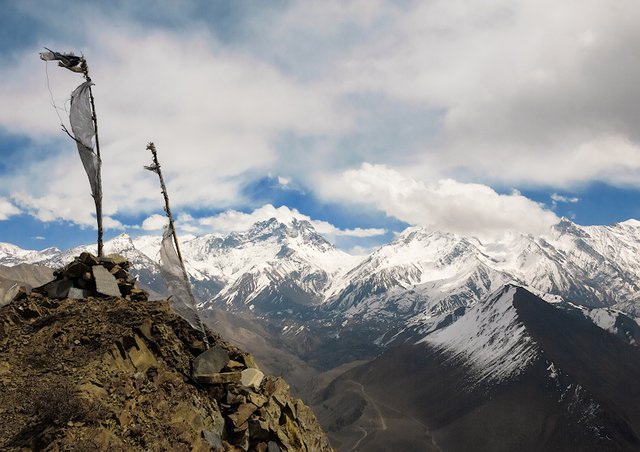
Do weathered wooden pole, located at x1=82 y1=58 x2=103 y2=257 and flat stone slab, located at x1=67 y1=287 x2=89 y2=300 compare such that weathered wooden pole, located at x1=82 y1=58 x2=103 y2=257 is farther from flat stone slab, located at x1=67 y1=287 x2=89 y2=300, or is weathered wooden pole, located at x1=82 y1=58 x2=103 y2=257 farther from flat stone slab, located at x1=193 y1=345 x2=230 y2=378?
flat stone slab, located at x1=193 y1=345 x2=230 y2=378

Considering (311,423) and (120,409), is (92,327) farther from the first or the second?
(311,423)

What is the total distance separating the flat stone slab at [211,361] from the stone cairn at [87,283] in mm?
6723

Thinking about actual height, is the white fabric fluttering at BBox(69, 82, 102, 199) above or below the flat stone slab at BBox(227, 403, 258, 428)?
above

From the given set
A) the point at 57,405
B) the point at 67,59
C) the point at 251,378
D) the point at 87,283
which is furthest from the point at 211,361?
the point at 67,59

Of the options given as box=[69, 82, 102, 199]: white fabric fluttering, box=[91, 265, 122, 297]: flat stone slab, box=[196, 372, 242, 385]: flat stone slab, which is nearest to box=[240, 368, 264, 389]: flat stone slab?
box=[196, 372, 242, 385]: flat stone slab

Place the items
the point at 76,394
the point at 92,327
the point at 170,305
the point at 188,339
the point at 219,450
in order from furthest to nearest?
the point at 170,305
the point at 188,339
the point at 92,327
the point at 219,450
the point at 76,394

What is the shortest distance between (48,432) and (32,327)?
27.9 ft

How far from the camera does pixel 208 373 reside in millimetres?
24703

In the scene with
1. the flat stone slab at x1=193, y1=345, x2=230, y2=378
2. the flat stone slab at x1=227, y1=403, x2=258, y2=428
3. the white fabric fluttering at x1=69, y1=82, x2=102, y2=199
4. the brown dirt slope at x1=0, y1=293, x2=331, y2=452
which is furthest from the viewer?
the white fabric fluttering at x1=69, y1=82, x2=102, y2=199

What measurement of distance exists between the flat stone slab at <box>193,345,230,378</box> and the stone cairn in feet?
22.1

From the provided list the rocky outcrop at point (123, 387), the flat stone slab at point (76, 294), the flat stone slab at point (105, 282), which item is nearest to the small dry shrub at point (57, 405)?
the rocky outcrop at point (123, 387)

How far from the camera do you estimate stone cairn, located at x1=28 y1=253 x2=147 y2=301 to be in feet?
92.2

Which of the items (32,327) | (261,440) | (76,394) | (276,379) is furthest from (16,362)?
(276,379)

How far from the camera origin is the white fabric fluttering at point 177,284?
27.4 meters
